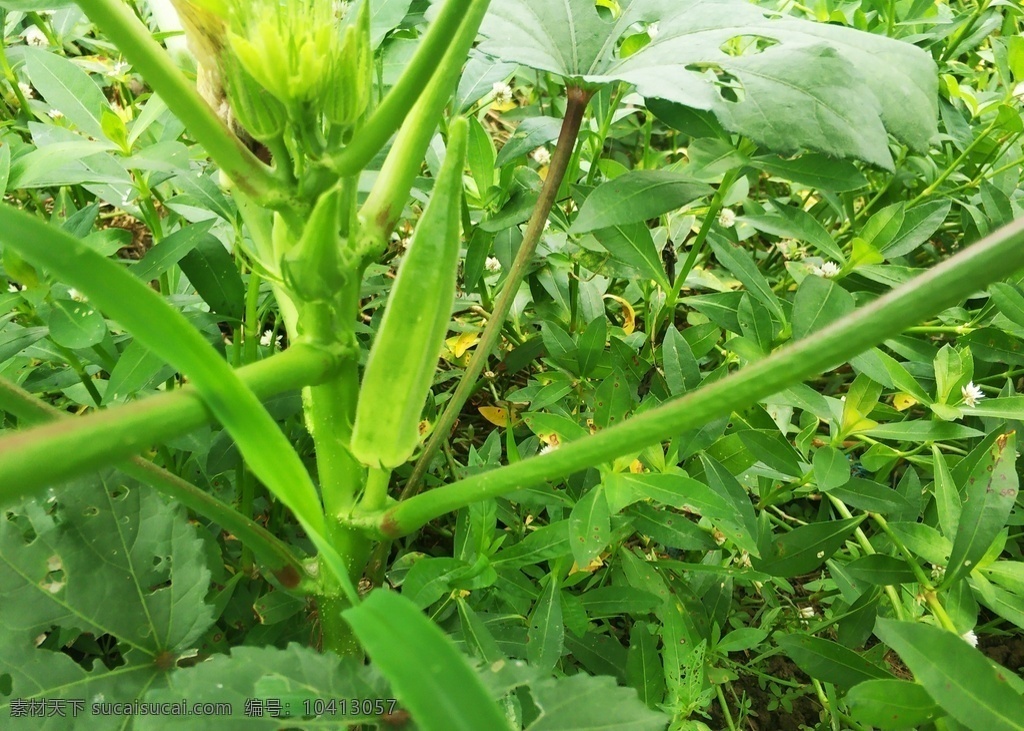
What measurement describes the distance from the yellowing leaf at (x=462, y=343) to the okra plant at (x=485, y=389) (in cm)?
2

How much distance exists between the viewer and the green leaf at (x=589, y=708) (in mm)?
526

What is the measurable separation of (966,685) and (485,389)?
0.82 meters

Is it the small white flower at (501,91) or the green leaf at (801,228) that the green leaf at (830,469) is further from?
the small white flower at (501,91)

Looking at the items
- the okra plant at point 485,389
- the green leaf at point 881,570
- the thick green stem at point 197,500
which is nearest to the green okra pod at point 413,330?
the okra plant at point 485,389

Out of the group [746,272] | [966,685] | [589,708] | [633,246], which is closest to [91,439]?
[589,708]

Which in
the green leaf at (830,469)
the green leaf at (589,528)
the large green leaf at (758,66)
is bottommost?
the green leaf at (830,469)

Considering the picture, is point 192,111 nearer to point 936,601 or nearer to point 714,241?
point 714,241

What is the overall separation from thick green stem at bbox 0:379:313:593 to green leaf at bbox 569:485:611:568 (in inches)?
11.2

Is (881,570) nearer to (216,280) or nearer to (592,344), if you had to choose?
(592,344)

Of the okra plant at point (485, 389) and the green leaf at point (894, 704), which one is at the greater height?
the okra plant at point (485, 389)

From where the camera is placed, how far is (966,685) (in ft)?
1.80

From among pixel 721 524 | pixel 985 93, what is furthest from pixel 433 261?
pixel 985 93

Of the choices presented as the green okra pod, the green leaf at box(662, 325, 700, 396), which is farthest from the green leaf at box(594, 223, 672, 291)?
the green okra pod

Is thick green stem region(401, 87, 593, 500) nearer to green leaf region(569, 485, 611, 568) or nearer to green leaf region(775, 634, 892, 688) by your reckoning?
green leaf region(569, 485, 611, 568)
